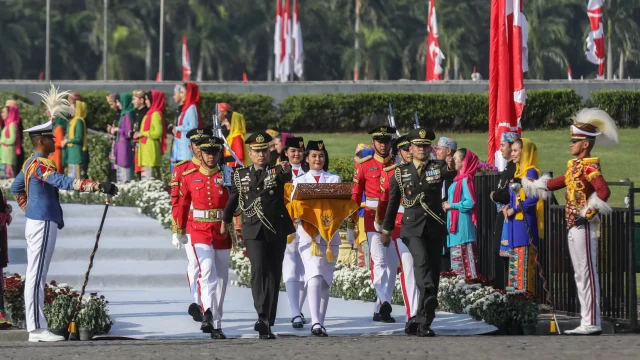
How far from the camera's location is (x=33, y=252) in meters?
13.0

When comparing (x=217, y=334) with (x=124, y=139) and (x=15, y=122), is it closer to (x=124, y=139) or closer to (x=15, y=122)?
(x=124, y=139)

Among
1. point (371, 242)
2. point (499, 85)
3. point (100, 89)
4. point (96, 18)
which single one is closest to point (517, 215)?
point (371, 242)

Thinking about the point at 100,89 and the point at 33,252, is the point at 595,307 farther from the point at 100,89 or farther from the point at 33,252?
the point at 100,89

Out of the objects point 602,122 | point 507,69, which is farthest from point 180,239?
point 507,69

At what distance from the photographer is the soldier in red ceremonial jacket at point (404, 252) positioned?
13258 millimetres

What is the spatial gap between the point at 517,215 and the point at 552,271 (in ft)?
2.13

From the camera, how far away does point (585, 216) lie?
13.1 m

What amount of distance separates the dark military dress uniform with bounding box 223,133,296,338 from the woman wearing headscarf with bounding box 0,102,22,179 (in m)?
13.5

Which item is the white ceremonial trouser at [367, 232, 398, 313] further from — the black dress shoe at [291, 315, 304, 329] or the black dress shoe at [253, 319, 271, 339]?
the black dress shoe at [253, 319, 271, 339]

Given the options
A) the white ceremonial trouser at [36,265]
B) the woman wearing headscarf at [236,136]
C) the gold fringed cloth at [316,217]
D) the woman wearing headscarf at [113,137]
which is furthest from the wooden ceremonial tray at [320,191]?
the woman wearing headscarf at [113,137]

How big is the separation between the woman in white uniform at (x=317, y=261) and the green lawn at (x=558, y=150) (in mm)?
9429

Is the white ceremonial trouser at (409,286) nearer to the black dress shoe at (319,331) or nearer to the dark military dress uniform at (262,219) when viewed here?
the black dress shoe at (319,331)

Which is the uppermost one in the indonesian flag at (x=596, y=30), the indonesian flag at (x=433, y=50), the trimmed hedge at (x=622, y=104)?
the indonesian flag at (x=433, y=50)

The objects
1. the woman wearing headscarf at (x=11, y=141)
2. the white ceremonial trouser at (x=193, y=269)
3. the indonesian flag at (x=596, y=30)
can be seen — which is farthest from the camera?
the indonesian flag at (x=596, y=30)
